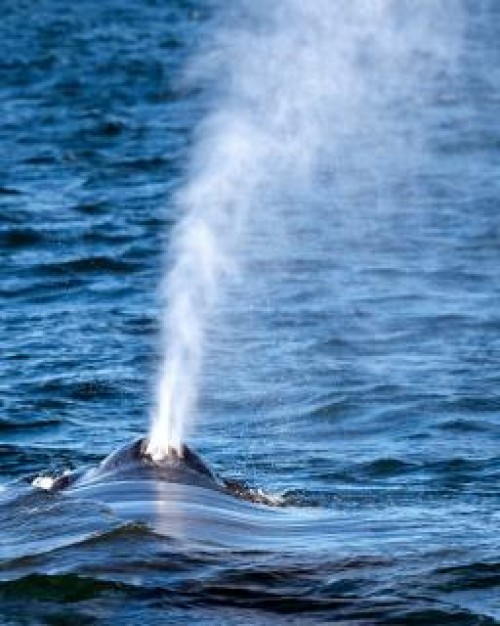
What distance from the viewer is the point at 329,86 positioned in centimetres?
4041

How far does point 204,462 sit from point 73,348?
7462mm

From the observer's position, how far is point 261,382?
1850 centimetres

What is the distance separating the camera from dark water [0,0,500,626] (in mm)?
10055

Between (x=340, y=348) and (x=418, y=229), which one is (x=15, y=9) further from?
(x=340, y=348)

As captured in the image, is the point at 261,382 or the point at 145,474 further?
the point at 261,382

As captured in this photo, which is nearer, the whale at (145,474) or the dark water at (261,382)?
the dark water at (261,382)

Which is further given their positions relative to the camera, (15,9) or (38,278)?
(15,9)

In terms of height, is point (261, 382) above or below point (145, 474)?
above

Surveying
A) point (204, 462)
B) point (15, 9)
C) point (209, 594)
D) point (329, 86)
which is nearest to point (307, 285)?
point (204, 462)

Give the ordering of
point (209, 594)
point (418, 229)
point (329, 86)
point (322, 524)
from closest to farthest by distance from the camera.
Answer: point (209, 594) < point (322, 524) < point (418, 229) < point (329, 86)

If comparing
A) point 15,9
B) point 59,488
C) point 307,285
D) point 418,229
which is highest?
point 15,9

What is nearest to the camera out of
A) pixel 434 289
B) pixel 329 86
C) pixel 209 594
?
pixel 209 594

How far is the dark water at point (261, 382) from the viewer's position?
1005 centimetres

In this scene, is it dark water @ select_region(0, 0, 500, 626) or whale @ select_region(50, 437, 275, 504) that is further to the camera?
whale @ select_region(50, 437, 275, 504)
